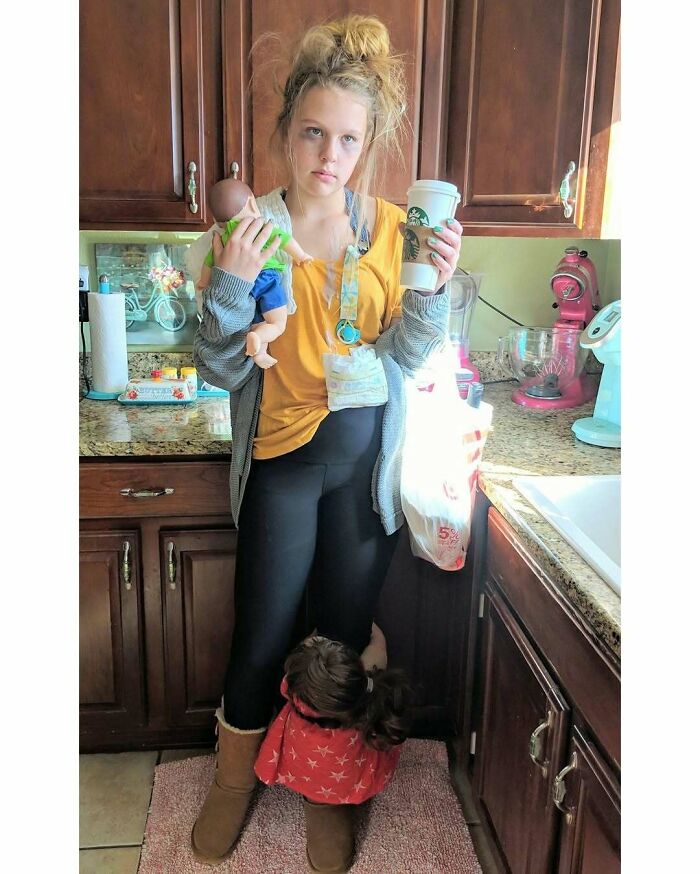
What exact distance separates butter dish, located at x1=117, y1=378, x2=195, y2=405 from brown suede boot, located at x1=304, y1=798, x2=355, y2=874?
2.79 feet

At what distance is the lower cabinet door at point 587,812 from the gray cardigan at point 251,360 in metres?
0.50

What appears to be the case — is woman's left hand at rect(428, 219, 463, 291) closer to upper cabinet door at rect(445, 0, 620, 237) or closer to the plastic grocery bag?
the plastic grocery bag

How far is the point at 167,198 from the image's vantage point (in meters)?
1.51

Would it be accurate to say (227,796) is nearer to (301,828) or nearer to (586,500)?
(301,828)

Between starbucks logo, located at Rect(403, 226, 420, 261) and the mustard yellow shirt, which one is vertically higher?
starbucks logo, located at Rect(403, 226, 420, 261)

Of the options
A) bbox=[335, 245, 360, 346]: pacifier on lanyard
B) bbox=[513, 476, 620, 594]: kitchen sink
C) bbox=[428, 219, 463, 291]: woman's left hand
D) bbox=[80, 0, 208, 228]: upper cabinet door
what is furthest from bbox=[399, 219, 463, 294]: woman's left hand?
bbox=[80, 0, 208, 228]: upper cabinet door

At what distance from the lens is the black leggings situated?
1229mm

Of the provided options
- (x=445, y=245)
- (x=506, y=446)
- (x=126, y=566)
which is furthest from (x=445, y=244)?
(x=126, y=566)

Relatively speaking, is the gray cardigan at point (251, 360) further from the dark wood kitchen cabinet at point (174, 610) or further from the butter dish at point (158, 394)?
the butter dish at point (158, 394)

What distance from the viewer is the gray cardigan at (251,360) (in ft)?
3.06
